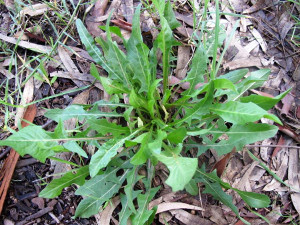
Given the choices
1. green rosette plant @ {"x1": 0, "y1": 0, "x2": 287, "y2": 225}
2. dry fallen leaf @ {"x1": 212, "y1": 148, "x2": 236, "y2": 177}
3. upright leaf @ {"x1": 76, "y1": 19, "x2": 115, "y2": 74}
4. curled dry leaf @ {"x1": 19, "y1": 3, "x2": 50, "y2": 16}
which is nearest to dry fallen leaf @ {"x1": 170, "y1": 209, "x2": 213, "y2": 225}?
green rosette plant @ {"x1": 0, "y1": 0, "x2": 287, "y2": 225}

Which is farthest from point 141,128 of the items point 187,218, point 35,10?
point 35,10

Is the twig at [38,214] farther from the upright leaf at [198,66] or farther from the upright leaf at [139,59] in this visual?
the upright leaf at [198,66]

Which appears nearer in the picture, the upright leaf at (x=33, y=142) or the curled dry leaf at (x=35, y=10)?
the upright leaf at (x=33, y=142)

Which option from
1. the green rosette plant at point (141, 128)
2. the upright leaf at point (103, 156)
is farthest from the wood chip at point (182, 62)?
the upright leaf at point (103, 156)

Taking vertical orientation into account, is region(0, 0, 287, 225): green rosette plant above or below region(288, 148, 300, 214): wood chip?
above

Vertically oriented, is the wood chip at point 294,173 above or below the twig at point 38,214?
above

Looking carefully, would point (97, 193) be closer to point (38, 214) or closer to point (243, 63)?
point (38, 214)

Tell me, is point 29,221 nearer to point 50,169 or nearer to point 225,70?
point 50,169

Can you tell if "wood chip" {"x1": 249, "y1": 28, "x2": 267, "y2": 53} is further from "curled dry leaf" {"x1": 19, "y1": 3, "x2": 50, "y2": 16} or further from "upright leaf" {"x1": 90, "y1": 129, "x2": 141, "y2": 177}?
"curled dry leaf" {"x1": 19, "y1": 3, "x2": 50, "y2": 16}

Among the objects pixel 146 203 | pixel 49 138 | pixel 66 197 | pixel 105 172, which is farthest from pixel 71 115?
pixel 146 203

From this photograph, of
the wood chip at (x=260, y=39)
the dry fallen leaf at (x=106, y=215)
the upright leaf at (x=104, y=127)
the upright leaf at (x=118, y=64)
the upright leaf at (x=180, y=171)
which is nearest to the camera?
the upright leaf at (x=180, y=171)

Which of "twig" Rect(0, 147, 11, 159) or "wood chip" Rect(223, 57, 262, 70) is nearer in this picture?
"twig" Rect(0, 147, 11, 159)
